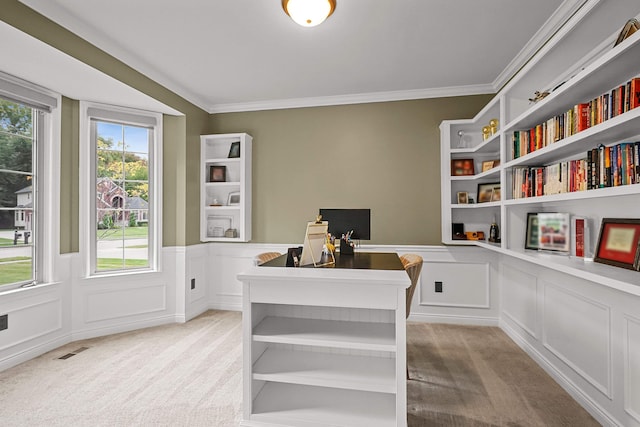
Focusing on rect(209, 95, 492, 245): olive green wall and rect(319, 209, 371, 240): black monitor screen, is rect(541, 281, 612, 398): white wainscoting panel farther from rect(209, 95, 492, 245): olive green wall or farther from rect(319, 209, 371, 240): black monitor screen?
rect(319, 209, 371, 240): black monitor screen

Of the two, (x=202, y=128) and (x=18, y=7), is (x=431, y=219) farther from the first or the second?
(x=18, y=7)

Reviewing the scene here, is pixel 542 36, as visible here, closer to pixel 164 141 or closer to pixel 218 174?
pixel 218 174

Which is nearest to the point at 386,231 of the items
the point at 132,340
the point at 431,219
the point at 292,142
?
the point at 431,219

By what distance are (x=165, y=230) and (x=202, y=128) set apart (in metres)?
1.44

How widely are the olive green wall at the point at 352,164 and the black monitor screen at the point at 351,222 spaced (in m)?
0.57

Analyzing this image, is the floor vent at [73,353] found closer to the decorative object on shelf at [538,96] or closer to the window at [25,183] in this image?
the window at [25,183]

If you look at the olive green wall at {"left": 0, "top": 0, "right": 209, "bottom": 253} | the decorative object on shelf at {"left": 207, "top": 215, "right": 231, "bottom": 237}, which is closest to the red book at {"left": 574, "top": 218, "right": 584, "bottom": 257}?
the decorative object on shelf at {"left": 207, "top": 215, "right": 231, "bottom": 237}

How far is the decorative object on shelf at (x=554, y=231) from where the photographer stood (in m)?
2.31

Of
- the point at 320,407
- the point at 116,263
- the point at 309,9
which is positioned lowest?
the point at 320,407

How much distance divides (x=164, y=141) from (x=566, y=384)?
451 centimetres

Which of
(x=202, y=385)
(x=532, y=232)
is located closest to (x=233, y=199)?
(x=202, y=385)

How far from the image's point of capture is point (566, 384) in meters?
2.30

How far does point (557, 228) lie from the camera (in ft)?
7.82

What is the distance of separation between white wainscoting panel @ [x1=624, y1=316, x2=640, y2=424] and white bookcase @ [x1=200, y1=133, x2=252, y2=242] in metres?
3.60
